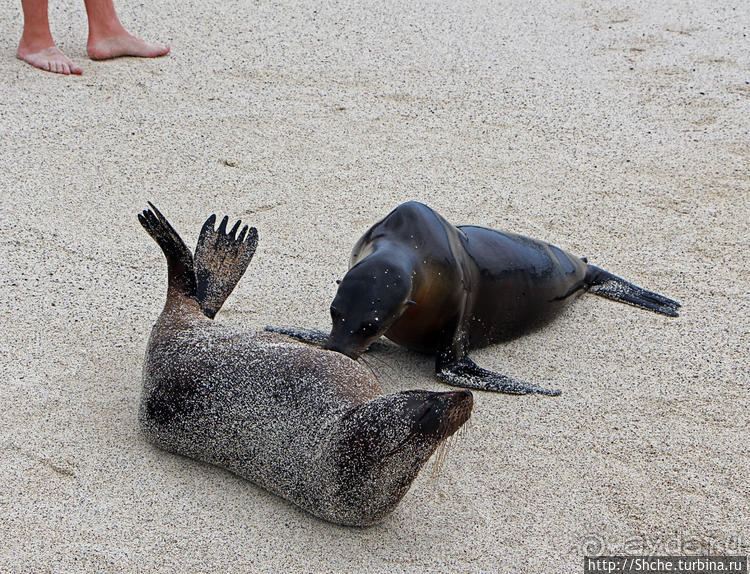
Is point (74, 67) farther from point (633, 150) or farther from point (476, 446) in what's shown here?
point (476, 446)

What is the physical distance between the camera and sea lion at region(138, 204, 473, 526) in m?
2.40

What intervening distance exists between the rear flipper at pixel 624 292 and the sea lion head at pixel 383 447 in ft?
5.64

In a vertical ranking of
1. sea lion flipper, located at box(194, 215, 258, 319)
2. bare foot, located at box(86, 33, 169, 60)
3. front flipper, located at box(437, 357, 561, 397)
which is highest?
bare foot, located at box(86, 33, 169, 60)

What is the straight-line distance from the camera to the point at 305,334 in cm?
340

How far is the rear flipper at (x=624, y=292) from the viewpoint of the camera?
12.7ft

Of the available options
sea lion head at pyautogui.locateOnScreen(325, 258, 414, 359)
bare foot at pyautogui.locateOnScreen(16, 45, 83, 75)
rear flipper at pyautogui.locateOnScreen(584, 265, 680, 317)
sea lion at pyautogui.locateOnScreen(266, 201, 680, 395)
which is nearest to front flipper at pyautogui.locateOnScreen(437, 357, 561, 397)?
sea lion at pyautogui.locateOnScreen(266, 201, 680, 395)

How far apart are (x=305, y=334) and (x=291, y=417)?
2.77 ft

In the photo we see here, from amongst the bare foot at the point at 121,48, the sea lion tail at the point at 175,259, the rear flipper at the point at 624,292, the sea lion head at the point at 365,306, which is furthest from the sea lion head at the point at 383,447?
the bare foot at the point at 121,48

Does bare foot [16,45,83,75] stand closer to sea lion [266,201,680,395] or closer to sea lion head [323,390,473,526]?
sea lion [266,201,680,395]

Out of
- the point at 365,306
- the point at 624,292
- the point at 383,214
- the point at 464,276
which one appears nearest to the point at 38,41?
the point at 383,214

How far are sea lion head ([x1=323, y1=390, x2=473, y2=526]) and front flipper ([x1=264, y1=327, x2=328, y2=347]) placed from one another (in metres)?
0.86

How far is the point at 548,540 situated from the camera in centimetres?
256

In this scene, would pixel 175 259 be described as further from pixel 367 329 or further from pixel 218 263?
pixel 367 329

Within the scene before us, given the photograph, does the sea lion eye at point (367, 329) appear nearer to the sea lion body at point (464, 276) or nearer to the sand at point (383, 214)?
the sea lion body at point (464, 276)
